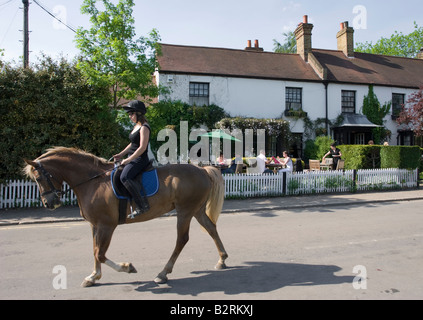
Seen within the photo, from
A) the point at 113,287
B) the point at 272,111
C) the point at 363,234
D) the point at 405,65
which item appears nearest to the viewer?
the point at 113,287

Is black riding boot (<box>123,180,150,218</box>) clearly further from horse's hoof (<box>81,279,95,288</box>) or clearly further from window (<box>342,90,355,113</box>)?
window (<box>342,90,355,113</box>)

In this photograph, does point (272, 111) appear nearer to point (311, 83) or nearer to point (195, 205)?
point (311, 83)

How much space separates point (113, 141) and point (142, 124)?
6.98 metres

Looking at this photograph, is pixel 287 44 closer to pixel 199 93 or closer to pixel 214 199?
pixel 199 93

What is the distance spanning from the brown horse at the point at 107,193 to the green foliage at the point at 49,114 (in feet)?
21.3

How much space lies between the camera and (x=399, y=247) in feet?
19.2

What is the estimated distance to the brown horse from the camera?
424cm

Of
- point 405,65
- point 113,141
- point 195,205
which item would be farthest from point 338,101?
point 195,205

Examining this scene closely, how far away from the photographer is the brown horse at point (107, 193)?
4.24 m

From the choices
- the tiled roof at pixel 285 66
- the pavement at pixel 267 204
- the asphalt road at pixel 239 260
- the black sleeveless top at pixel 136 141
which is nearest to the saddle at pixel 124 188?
the black sleeveless top at pixel 136 141

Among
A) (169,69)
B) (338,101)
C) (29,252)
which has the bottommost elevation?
(29,252)

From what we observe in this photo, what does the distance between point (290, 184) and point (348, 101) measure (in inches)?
552

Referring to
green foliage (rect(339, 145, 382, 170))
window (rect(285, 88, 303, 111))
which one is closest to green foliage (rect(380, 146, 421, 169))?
green foliage (rect(339, 145, 382, 170))

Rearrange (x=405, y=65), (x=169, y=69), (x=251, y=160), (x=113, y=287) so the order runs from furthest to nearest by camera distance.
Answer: (x=405, y=65) → (x=169, y=69) → (x=251, y=160) → (x=113, y=287)
